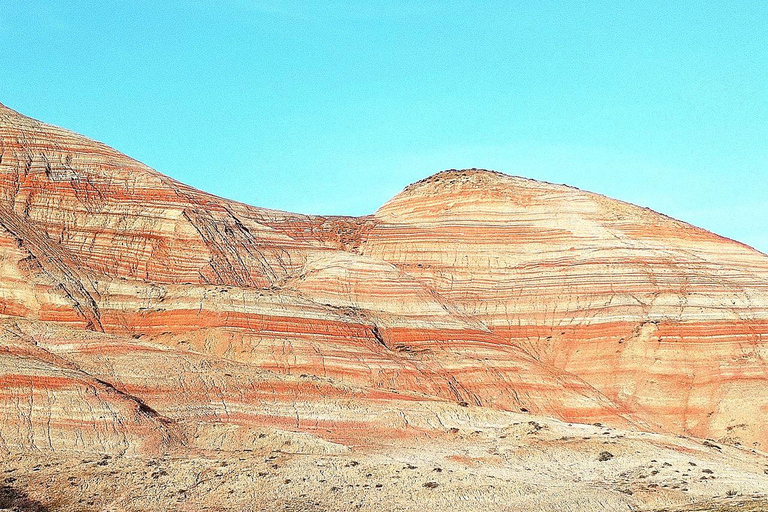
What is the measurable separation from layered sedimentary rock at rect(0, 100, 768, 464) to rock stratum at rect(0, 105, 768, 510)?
0.15m

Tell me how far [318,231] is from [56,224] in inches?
759

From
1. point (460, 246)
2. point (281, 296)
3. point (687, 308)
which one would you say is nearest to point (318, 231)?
point (460, 246)

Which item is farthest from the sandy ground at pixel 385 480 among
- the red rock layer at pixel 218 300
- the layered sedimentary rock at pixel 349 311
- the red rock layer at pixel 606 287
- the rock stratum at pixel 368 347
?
the red rock layer at pixel 606 287

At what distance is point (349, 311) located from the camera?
2311 inches

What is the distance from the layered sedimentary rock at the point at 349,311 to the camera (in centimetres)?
4616

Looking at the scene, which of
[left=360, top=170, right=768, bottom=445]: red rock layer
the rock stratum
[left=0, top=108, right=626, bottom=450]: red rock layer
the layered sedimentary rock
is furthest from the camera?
[left=360, top=170, right=768, bottom=445]: red rock layer

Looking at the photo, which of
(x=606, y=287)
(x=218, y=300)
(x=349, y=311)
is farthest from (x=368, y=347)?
(x=606, y=287)

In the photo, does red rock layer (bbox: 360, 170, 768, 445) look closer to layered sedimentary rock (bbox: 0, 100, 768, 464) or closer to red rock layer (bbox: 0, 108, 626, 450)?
layered sedimentary rock (bbox: 0, 100, 768, 464)

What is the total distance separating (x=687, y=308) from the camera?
212 feet

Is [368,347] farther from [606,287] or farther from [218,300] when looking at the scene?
[606,287]

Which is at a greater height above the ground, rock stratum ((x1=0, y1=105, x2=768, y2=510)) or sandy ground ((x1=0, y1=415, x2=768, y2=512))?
rock stratum ((x1=0, y1=105, x2=768, y2=510))

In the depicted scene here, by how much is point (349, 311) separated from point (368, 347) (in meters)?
4.02

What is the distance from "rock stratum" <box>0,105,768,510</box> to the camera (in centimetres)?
3919

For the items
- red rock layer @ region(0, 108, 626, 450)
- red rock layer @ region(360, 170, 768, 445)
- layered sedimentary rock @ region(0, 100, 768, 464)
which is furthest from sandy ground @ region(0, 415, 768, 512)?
red rock layer @ region(360, 170, 768, 445)
